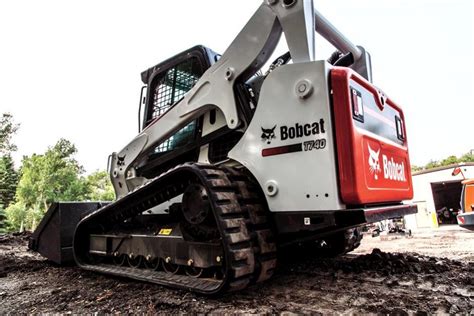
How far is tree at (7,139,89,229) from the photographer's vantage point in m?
40.2

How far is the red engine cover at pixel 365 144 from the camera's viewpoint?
2562 millimetres

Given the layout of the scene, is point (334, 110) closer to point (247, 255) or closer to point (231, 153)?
point (231, 153)

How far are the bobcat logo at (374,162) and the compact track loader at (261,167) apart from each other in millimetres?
17

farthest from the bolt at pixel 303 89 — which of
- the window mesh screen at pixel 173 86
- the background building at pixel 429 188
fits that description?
the background building at pixel 429 188

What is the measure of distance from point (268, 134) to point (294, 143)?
28cm

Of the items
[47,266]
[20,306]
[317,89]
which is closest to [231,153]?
[317,89]

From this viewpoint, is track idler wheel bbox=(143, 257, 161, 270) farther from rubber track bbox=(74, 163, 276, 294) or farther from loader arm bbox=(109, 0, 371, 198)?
loader arm bbox=(109, 0, 371, 198)

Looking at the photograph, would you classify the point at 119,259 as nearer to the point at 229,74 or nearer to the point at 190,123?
the point at 190,123

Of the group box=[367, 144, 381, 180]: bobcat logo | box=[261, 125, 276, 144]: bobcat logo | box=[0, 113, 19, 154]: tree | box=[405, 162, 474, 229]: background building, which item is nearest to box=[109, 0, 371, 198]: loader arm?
box=[261, 125, 276, 144]: bobcat logo

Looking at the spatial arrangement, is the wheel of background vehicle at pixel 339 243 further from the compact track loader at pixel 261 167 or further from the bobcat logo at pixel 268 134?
the bobcat logo at pixel 268 134

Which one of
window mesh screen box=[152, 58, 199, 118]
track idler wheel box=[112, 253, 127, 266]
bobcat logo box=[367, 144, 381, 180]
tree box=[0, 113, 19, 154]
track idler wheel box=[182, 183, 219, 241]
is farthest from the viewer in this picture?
tree box=[0, 113, 19, 154]

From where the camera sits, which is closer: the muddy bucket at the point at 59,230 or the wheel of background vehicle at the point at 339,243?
the wheel of background vehicle at the point at 339,243

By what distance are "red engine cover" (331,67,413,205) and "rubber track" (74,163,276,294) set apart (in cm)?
73

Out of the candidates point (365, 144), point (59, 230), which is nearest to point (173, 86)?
point (59, 230)
